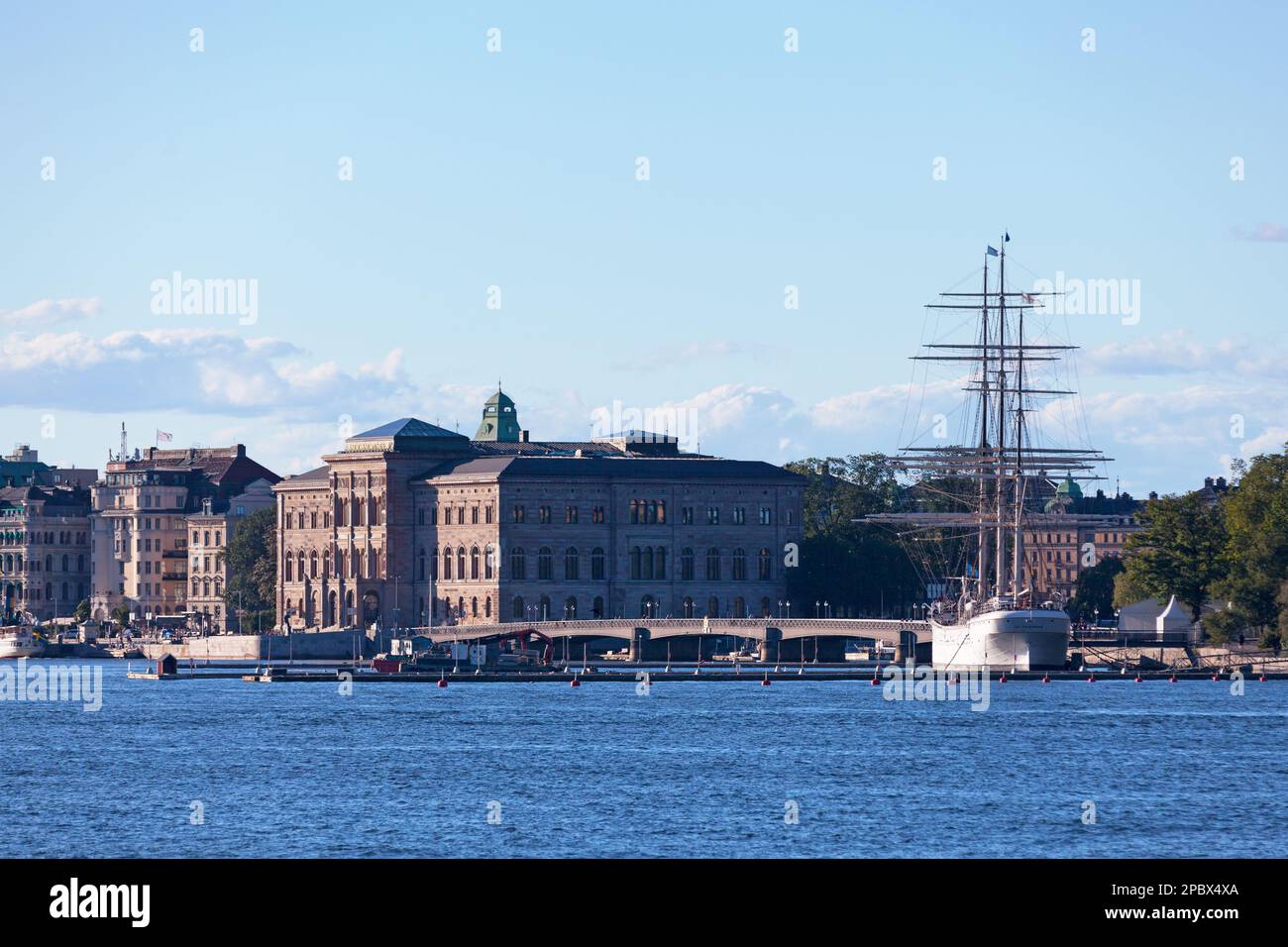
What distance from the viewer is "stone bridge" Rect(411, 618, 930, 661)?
179 metres

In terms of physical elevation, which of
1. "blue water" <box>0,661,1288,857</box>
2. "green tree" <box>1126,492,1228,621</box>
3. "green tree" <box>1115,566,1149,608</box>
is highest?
"green tree" <box>1126,492,1228,621</box>

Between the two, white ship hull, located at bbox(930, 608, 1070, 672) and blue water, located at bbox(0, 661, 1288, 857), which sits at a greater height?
white ship hull, located at bbox(930, 608, 1070, 672)

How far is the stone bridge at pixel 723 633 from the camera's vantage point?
7042 inches

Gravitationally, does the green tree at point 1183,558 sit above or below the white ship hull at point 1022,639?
above

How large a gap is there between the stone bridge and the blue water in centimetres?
5046

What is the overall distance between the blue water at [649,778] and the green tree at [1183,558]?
157 ft

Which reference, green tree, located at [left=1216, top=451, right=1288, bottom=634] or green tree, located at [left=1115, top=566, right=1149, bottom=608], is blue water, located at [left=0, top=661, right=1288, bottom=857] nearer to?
green tree, located at [left=1216, top=451, right=1288, bottom=634]

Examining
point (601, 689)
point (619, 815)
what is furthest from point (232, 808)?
point (601, 689)

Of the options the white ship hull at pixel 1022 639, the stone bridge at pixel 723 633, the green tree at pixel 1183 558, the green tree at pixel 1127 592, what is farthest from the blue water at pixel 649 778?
the green tree at pixel 1127 592

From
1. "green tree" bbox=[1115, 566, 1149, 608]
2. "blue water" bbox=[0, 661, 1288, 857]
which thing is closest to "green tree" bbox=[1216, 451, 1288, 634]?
"green tree" bbox=[1115, 566, 1149, 608]

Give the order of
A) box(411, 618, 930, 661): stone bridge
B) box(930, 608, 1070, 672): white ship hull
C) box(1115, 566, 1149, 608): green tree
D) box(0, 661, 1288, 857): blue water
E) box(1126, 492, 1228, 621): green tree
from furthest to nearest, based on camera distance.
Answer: box(1115, 566, 1149, 608): green tree < box(411, 618, 930, 661): stone bridge < box(1126, 492, 1228, 621): green tree < box(930, 608, 1070, 672): white ship hull < box(0, 661, 1288, 857): blue water

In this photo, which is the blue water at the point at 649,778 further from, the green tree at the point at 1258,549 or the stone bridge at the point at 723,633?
the stone bridge at the point at 723,633

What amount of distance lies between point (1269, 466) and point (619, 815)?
119251mm
